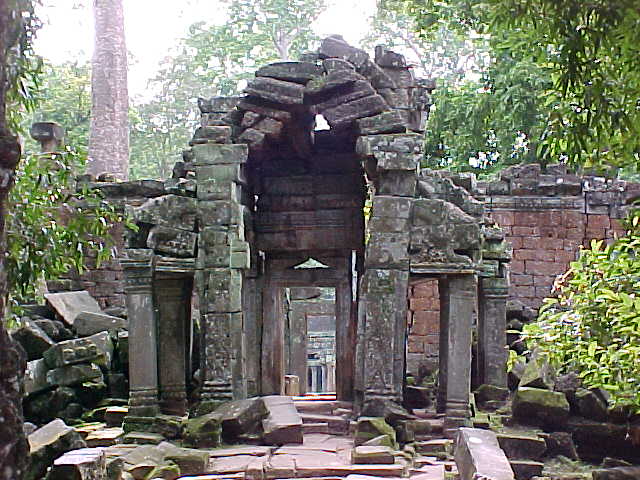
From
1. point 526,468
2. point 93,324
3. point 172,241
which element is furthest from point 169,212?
point 526,468

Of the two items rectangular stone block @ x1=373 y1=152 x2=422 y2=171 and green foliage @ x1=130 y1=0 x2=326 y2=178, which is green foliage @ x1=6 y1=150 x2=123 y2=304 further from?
green foliage @ x1=130 y1=0 x2=326 y2=178

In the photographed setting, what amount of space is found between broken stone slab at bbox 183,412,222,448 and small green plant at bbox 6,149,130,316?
270 cm

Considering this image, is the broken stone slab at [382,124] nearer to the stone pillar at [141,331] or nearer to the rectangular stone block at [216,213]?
the rectangular stone block at [216,213]

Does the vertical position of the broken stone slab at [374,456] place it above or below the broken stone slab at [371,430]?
below

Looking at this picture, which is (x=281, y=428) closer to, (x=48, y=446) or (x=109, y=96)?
(x=48, y=446)

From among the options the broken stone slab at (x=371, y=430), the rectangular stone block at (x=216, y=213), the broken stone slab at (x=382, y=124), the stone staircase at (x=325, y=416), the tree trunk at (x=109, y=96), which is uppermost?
the tree trunk at (x=109, y=96)

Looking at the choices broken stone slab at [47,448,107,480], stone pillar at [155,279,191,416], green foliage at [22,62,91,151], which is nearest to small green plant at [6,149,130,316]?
broken stone slab at [47,448,107,480]

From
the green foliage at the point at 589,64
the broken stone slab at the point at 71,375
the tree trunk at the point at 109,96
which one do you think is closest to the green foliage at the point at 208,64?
the tree trunk at the point at 109,96

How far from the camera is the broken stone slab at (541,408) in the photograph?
29.9 ft

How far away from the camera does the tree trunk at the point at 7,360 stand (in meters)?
3.02

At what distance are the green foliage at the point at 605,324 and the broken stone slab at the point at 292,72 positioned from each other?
4.82 m

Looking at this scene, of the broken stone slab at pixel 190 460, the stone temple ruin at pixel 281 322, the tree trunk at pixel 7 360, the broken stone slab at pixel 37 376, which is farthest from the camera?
the broken stone slab at pixel 37 376

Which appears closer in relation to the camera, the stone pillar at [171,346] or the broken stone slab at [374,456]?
the broken stone slab at [374,456]

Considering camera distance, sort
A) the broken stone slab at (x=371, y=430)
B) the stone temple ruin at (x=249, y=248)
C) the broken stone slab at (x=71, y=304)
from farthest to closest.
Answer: the broken stone slab at (x=71, y=304), the stone temple ruin at (x=249, y=248), the broken stone slab at (x=371, y=430)
